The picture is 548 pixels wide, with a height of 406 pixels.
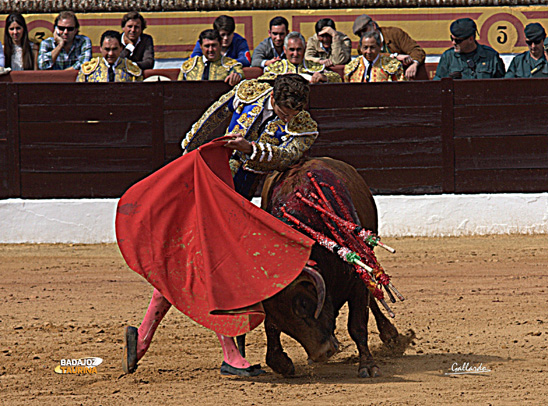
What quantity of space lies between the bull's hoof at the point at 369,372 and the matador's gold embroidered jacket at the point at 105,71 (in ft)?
14.1

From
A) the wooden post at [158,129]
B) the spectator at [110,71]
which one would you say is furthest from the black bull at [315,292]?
the spectator at [110,71]

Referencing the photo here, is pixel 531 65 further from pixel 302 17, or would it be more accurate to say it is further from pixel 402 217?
pixel 302 17

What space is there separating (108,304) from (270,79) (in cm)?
241

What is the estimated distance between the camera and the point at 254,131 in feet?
11.0

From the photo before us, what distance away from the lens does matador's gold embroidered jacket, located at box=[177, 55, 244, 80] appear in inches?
266

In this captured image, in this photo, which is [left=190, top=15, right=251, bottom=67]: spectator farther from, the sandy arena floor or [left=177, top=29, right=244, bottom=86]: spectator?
the sandy arena floor

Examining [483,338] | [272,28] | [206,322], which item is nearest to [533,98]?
[272,28]

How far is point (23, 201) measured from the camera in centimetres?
689

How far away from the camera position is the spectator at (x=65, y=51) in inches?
271

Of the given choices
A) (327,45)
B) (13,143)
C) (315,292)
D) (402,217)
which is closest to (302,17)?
(327,45)

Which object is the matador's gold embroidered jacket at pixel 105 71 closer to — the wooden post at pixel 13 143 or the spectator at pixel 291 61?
the wooden post at pixel 13 143

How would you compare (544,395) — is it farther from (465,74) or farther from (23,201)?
(23,201)

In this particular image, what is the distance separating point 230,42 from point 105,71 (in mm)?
1016

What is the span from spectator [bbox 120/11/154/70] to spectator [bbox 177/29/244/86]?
299 millimetres
